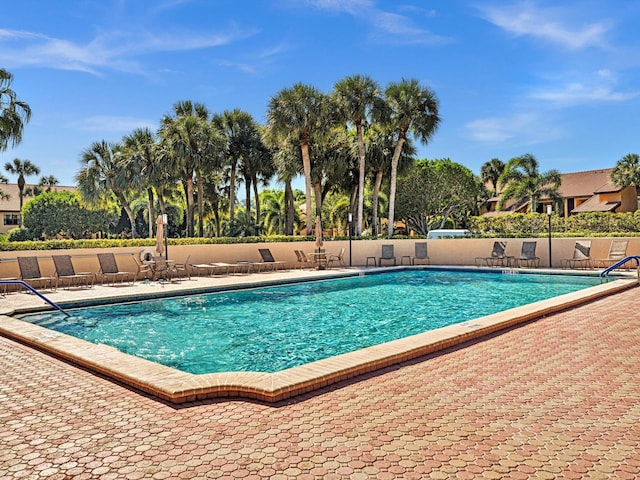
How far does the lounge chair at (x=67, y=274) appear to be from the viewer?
45.2 feet

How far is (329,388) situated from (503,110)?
25.5m

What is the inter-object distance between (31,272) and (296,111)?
14.3 metres

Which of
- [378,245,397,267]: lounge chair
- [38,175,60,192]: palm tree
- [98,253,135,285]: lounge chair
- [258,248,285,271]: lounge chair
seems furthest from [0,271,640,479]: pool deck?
[38,175,60,192]: palm tree

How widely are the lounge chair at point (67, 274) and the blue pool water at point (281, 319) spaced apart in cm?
315

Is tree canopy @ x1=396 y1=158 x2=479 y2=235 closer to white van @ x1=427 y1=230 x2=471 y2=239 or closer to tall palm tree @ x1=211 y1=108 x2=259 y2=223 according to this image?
white van @ x1=427 y1=230 x2=471 y2=239

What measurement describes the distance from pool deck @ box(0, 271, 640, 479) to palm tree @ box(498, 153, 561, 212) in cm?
3753

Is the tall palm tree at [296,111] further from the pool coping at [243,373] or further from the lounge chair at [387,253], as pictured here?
the pool coping at [243,373]

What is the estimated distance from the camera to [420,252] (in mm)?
22250

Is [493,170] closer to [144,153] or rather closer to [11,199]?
[144,153]

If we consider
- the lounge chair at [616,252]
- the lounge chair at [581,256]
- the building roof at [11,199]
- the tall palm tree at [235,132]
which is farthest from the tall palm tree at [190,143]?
the building roof at [11,199]

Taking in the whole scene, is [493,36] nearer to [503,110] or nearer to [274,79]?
[503,110]

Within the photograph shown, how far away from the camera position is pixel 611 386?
489 cm

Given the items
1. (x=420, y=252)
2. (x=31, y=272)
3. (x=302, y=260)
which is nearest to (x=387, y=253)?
(x=420, y=252)

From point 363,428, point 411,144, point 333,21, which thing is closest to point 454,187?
point 411,144
